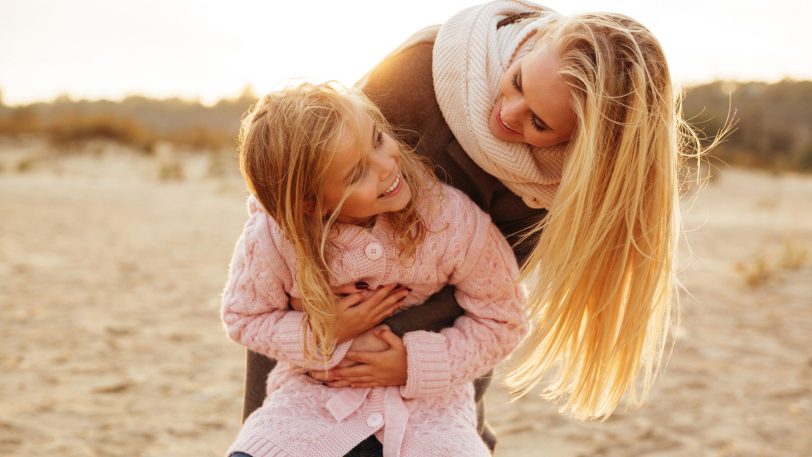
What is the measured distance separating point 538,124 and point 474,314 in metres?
0.56

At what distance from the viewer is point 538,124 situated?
6.11 ft

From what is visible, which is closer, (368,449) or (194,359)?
(368,449)

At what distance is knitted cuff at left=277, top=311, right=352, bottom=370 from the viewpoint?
1.84 meters

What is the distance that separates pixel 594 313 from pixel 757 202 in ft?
42.3

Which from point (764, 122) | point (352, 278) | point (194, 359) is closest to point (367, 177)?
point (352, 278)

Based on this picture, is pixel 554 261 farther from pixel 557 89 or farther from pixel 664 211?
pixel 557 89

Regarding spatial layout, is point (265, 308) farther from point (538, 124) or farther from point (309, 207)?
point (538, 124)

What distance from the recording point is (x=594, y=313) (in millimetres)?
2049

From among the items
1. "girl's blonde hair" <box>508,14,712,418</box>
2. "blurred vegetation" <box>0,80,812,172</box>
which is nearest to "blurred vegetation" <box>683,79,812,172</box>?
"blurred vegetation" <box>0,80,812,172</box>

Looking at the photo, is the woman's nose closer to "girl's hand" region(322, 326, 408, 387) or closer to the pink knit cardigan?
the pink knit cardigan

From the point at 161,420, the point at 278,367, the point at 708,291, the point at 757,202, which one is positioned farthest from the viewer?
the point at 757,202

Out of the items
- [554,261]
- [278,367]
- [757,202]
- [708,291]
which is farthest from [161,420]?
[757,202]

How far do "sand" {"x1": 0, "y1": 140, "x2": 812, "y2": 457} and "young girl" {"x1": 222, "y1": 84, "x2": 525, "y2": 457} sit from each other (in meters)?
0.69

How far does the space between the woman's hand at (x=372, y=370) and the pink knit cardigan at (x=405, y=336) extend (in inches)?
0.8
